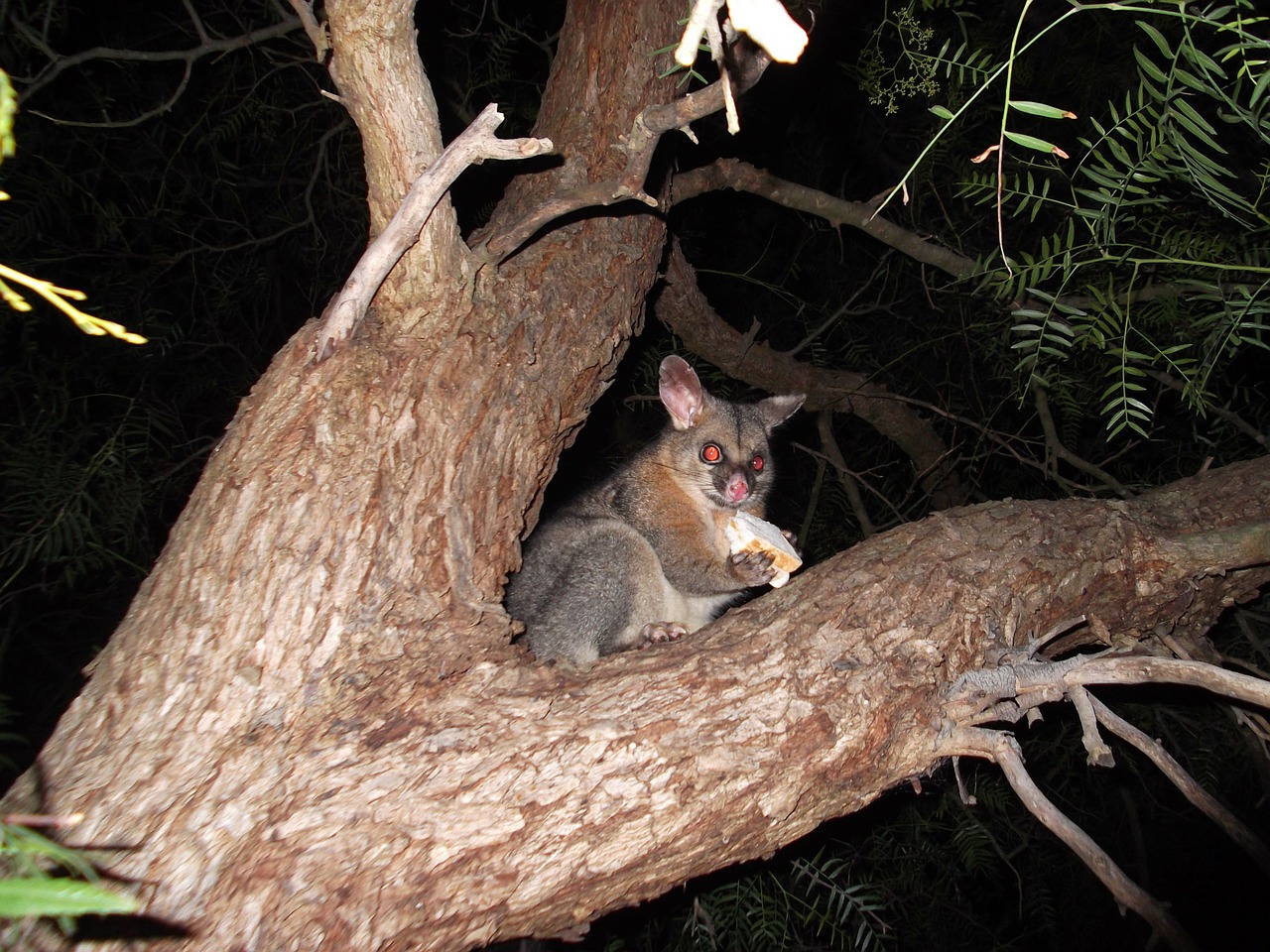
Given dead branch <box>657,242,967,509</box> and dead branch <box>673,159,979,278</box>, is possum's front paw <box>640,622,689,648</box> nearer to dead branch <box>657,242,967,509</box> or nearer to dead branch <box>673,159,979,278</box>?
dead branch <box>657,242,967,509</box>

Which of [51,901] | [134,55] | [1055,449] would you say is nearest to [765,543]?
[1055,449]

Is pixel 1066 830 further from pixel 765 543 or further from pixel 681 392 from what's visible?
pixel 681 392

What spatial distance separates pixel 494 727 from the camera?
188 centimetres

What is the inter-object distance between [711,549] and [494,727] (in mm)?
2018

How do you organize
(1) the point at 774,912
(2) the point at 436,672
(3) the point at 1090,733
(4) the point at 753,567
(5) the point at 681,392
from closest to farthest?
1. (3) the point at 1090,733
2. (2) the point at 436,672
3. (4) the point at 753,567
4. (1) the point at 774,912
5. (5) the point at 681,392

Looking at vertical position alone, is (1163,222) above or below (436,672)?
above

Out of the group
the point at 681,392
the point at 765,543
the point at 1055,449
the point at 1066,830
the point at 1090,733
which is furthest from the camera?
the point at 1055,449

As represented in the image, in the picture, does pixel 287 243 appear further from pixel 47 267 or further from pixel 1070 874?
pixel 1070 874

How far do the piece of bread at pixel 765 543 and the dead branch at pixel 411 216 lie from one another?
1802 mm

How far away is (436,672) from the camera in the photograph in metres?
1.95

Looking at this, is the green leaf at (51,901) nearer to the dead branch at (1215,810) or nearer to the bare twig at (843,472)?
the dead branch at (1215,810)

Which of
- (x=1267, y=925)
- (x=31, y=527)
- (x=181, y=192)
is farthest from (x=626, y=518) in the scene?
(x=1267, y=925)

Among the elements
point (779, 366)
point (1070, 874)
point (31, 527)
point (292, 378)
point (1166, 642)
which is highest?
point (779, 366)

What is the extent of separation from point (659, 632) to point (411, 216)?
79.6 inches
